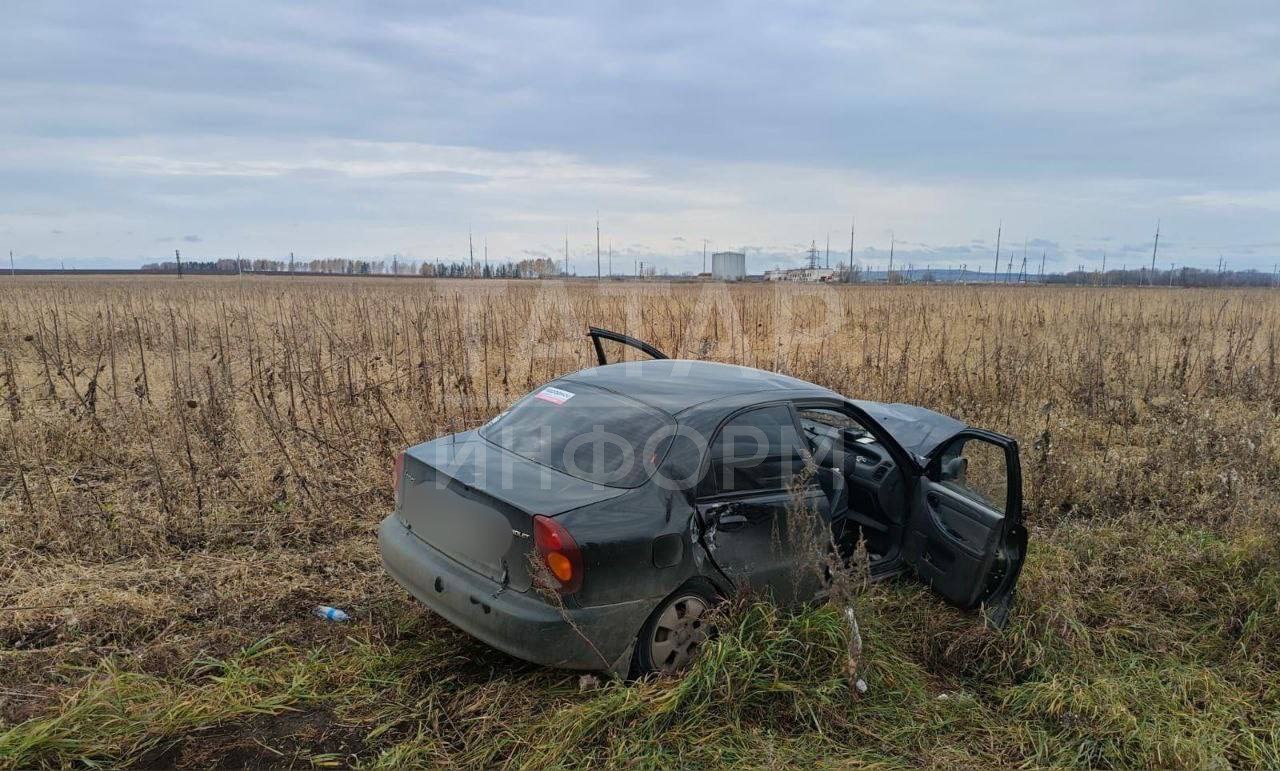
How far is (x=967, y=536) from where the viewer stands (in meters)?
3.95

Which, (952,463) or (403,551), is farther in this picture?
(952,463)

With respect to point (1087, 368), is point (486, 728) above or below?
below

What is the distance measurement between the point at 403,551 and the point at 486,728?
0.95 m

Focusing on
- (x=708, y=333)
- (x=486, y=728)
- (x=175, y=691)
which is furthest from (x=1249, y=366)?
(x=175, y=691)

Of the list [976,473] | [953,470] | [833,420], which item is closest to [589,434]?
[833,420]

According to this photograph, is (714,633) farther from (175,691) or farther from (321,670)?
(175,691)

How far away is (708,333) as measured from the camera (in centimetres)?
1338

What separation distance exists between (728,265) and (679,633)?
44.0 metres

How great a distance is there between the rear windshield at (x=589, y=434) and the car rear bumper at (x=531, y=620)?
0.59 meters

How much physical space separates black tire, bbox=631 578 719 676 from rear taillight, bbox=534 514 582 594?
477 mm

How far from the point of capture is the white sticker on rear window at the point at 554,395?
3.97m

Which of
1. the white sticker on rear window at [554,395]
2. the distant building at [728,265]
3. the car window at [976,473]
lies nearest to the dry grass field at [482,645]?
the car window at [976,473]

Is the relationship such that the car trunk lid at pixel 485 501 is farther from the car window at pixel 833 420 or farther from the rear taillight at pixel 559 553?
the car window at pixel 833 420

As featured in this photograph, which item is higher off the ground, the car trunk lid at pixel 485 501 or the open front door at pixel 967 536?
the car trunk lid at pixel 485 501
